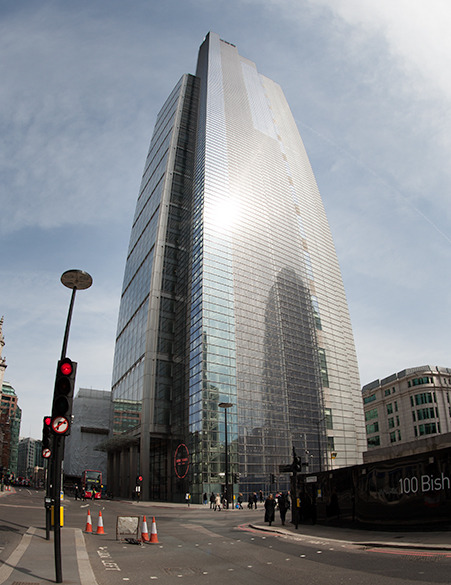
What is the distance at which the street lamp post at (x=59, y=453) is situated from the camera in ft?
27.6

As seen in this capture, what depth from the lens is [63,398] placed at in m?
9.30

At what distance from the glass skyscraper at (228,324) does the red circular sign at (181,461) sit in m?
0.24

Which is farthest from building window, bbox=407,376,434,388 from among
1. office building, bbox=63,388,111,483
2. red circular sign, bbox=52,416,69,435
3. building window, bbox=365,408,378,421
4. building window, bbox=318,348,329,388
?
red circular sign, bbox=52,416,69,435

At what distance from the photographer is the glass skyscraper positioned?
61062mm

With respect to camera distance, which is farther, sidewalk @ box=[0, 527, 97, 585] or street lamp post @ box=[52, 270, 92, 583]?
sidewalk @ box=[0, 527, 97, 585]

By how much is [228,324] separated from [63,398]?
2228 inches

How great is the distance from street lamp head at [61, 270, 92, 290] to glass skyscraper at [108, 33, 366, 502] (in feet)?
156

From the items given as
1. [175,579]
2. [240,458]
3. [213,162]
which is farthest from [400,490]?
[213,162]

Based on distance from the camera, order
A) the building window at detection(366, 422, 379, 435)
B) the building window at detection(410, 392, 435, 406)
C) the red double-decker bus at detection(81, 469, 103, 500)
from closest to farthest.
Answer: the red double-decker bus at detection(81, 469, 103, 500) → the building window at detection(410, 392, 435, 406) → the building window at detection(366, 422, 379, 435)

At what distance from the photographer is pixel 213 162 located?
266 ft

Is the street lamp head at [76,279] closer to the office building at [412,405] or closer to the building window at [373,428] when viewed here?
the office building at [412,405]

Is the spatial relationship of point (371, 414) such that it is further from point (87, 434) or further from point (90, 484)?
point (90, 484)

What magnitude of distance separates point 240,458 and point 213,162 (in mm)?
52990

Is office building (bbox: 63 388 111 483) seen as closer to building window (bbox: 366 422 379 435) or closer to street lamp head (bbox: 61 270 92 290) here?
building window (bbox: 366 422 379 435)
